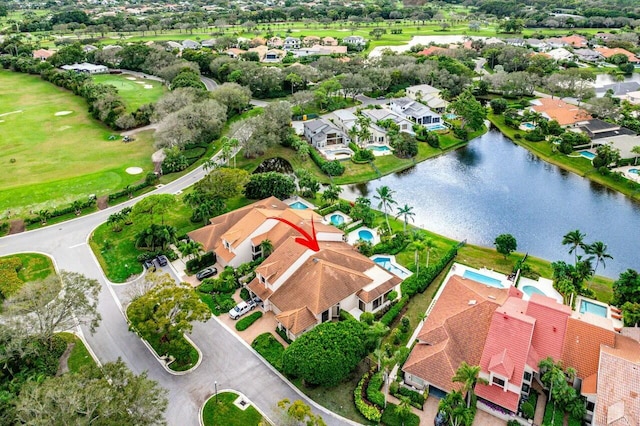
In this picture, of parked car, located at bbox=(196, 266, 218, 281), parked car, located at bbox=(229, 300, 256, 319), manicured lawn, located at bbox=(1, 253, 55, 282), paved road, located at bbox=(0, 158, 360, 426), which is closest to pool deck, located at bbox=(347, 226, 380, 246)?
parked car, located at bbox=(229, 300, 256, 319)

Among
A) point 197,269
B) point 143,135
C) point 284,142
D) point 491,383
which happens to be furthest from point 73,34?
point 491,383

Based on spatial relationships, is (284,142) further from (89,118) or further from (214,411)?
(214,411)

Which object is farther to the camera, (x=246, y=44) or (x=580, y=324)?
(x=246, y=44)

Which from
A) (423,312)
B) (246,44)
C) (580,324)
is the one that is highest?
(246,44)

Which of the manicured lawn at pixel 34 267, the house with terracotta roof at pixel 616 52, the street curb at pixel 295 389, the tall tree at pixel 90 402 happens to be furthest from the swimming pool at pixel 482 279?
the house with terracotta roof at pixel 616 52

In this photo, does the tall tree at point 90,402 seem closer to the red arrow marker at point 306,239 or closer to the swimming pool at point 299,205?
the red arrow marker at point 306,239

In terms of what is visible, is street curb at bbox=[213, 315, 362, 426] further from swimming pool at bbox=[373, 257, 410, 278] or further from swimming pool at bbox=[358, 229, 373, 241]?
swimming pool at bbox=[358, 229, 373, 241]

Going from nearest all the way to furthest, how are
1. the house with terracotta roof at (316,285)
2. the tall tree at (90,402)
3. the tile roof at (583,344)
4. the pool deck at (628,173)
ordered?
the tall tree at (90,402)
the tile roof at (583,344)
the house with terracotta roof at (316,285)
the pool deck at (628,173)
